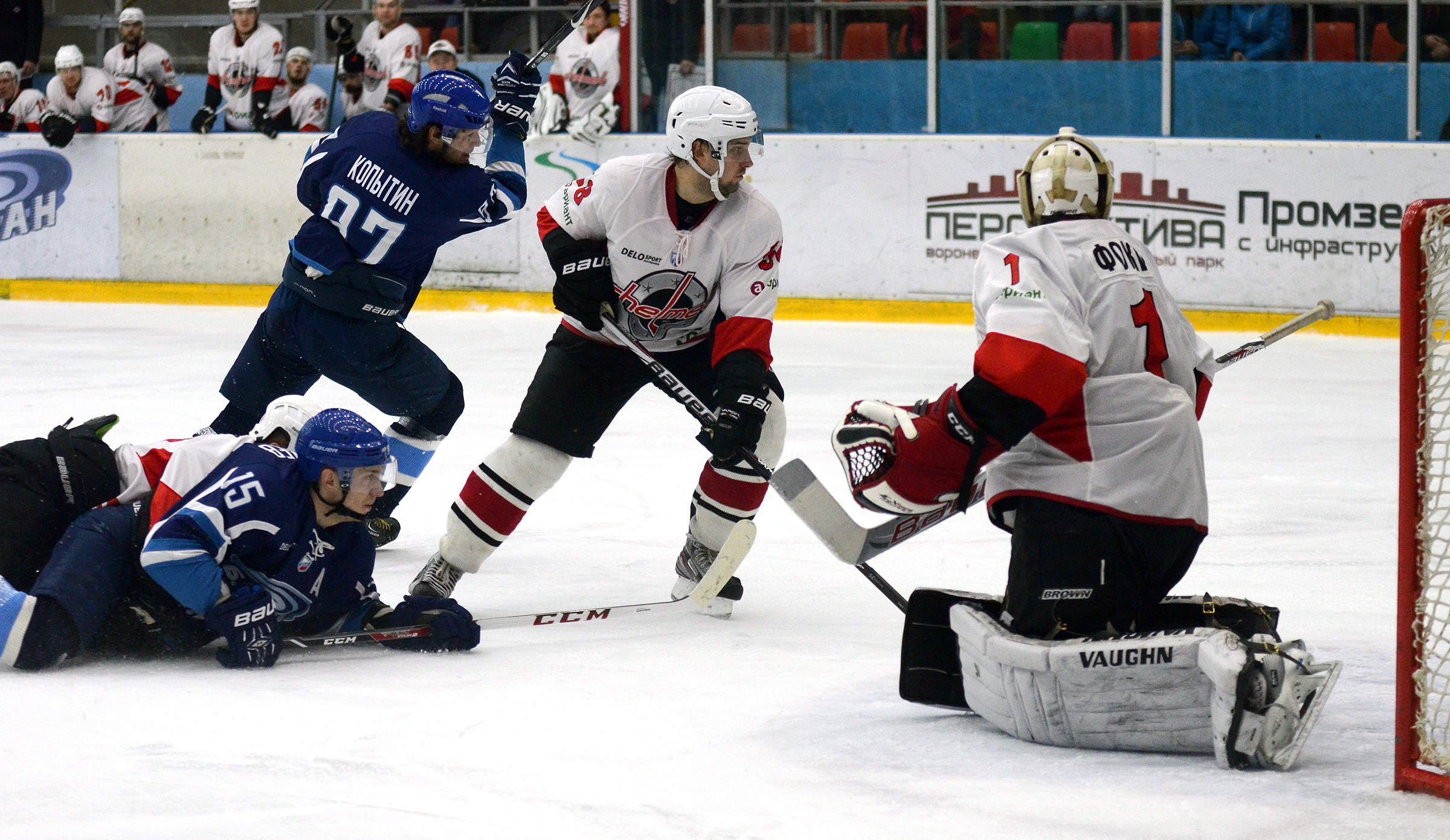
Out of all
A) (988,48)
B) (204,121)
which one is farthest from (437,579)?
(204,121)

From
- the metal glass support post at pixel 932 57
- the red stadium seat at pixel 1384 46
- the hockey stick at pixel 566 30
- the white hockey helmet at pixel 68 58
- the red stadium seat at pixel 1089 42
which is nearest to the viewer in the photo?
the hockey stick at pixel 566 30

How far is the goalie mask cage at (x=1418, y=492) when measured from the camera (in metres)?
2.21

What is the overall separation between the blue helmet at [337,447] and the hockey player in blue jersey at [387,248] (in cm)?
110

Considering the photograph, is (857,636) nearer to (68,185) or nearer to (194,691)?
(194,691)

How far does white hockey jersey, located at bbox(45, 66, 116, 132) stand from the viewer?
1020cm

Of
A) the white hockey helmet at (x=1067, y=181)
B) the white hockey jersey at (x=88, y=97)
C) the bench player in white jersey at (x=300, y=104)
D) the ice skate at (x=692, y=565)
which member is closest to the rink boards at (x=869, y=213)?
the bench player in white jersey at (x=300, y=104)

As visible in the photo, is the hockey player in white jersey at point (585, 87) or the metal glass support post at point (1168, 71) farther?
the hockey player in white jersey at point (585, 87)

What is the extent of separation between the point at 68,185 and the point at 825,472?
670 cm

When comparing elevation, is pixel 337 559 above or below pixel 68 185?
below

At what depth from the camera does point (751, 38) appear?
29.8ft

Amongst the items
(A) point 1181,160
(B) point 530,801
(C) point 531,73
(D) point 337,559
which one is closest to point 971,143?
(A) point 1181,160

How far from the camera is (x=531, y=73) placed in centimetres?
416

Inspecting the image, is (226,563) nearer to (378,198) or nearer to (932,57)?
(378,198)

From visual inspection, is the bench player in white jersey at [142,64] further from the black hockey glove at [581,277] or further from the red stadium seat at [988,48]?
the black hockey glove at [581,277]
